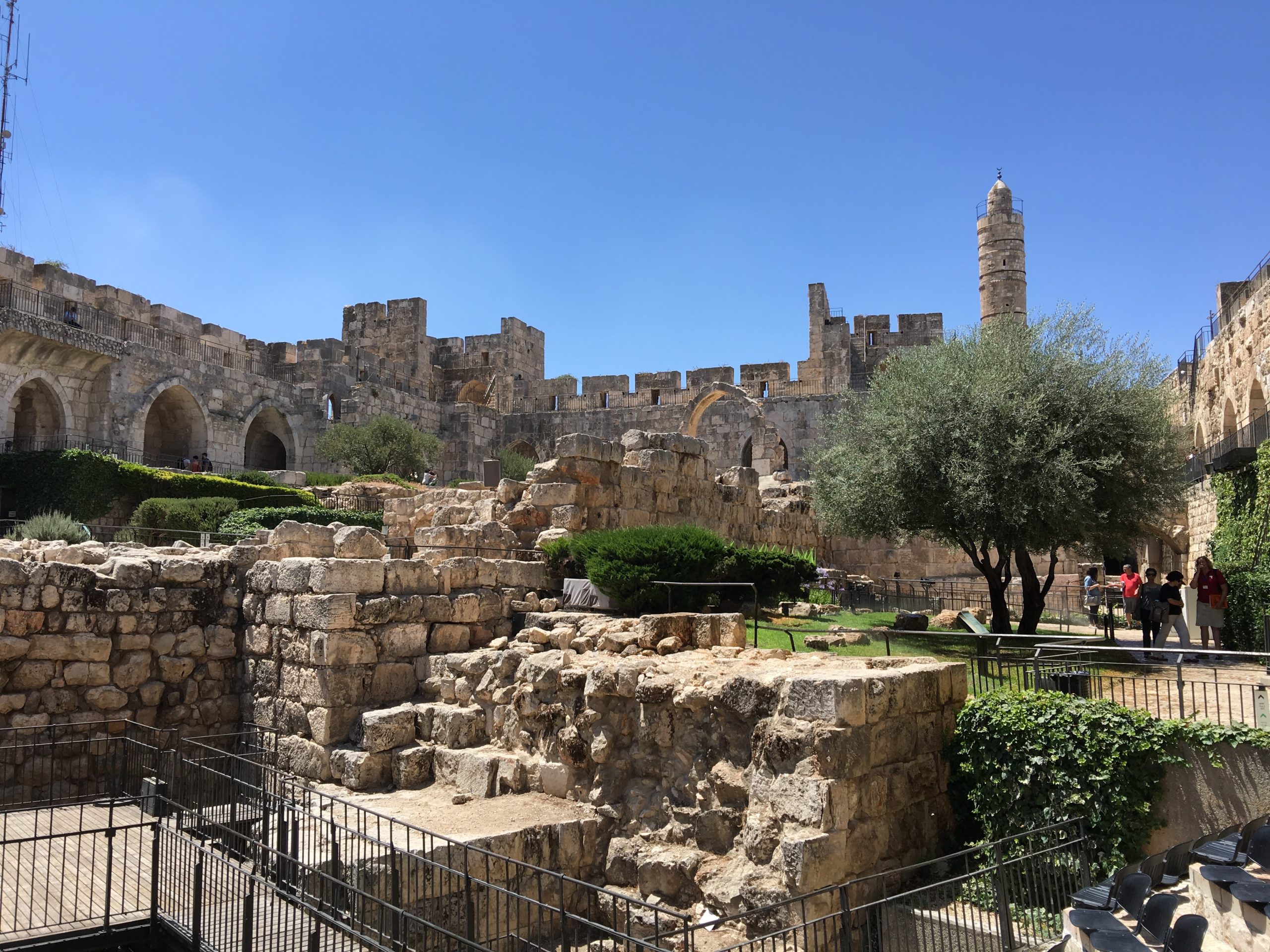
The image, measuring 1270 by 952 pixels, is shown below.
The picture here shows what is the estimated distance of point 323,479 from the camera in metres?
27.0

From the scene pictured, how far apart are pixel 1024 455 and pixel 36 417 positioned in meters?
25.1

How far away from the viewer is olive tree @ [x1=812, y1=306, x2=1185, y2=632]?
12664mm

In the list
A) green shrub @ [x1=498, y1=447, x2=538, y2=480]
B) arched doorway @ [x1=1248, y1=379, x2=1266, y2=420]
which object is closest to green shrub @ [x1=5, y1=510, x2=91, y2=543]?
green shrub @ [x1=498, y1=447, x2=538, y2=480]

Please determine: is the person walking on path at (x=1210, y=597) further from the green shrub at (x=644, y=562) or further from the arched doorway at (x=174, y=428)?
the arched doorway at (x=174, y=428)

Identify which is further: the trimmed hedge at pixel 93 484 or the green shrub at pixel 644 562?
the trimmed hedge at pixel 93 484

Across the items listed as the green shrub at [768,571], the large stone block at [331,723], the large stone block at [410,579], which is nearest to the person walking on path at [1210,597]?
the green shrub at [768,571]

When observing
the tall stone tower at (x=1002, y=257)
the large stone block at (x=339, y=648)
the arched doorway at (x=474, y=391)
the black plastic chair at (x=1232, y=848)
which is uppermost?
the tall stone tower at (x=1002, y=257)

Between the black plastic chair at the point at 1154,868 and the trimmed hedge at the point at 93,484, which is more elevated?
the trimmed hedge at the point at 93,484

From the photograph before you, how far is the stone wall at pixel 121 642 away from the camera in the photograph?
8.94 metres

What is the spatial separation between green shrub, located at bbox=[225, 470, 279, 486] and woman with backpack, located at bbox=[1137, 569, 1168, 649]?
65.4 feet

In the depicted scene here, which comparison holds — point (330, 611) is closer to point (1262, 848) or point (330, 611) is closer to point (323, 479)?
point (1262, 848)

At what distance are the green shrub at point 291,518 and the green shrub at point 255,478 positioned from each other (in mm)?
3579

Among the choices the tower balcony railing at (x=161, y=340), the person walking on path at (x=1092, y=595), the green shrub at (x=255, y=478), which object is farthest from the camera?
the green shrub at (x=255, y=478)

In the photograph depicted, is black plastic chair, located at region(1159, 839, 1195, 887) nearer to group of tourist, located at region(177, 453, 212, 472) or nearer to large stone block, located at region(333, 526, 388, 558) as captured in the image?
large stone block, located at region(333, 526, 388, 558)
